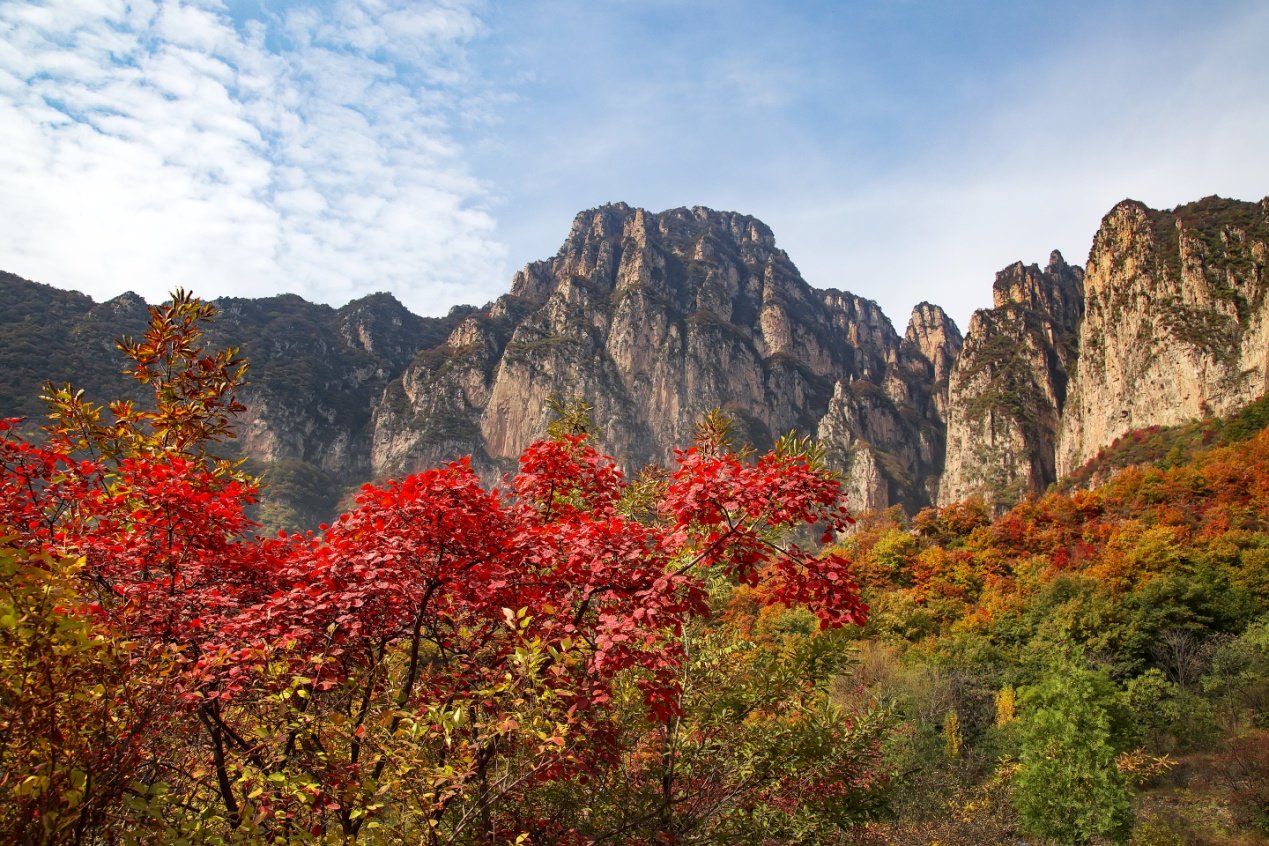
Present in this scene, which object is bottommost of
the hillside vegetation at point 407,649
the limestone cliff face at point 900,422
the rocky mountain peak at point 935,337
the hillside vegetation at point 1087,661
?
the hillside vegetation at point 1087,661

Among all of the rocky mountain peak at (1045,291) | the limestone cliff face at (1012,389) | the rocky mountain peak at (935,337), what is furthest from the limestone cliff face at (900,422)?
the rocky mountain peak at (1045,291)

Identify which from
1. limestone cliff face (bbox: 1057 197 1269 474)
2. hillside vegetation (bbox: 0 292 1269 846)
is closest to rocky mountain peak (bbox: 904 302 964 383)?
limestone cliff face (bbox: 1057 197 1269 474)

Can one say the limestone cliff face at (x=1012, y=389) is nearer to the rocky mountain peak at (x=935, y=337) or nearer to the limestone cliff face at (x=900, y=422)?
the limestone cliff face at (x=900, y=422)

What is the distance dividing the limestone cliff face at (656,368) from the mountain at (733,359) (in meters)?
0.52

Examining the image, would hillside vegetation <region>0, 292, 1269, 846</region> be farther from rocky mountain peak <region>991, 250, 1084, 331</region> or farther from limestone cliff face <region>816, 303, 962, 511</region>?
rocky mountain peak <region>991, 250, 1084, 331</region>

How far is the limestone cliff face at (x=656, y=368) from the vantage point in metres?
120

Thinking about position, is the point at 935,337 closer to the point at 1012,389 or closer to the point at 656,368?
the point at 1012,389

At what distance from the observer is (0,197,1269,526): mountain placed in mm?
79375

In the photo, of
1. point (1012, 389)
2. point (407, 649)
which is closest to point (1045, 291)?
point (1012, 389)

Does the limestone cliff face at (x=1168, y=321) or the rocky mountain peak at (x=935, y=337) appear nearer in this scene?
the limestone cliff face at (x=1168, y=321)

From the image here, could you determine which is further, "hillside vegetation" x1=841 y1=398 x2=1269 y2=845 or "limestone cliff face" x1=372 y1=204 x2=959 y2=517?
"limestone cliff face" x1=372 y1=204 x2=959 y2=517

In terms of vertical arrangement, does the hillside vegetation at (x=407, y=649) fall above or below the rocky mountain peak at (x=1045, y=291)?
below

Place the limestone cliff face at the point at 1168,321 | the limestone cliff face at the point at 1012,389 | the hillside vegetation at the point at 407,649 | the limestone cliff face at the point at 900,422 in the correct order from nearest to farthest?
1. the hillside vegetation at the point at 407,649
2. the limestone cliff face at the point at 1168,321
3. the limestone cliff face at the point at 1012,389
4. the limestone cliff face at the point at 900,422

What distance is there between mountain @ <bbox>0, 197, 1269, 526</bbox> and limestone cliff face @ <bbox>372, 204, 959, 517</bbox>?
525 mm
